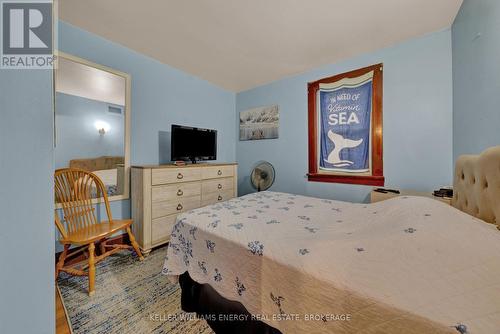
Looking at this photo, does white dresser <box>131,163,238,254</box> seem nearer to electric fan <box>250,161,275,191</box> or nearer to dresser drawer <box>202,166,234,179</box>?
dresser drawer <box>202,166,234,179</box>

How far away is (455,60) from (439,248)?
2.31 meters

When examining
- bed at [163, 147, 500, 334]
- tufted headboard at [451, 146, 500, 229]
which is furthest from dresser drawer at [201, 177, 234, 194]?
tufted headboard at [451, 146, 500, 229]

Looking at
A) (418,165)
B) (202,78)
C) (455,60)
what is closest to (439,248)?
(418,165)

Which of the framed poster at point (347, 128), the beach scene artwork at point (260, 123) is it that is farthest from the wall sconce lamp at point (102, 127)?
the framed poster at point (347, 128)

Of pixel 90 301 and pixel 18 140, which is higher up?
pixel 18 140

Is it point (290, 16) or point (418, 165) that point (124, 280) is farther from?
point (418, 165)

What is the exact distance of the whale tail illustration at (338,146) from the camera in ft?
8.89

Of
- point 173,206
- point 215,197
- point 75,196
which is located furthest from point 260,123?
point 75,196

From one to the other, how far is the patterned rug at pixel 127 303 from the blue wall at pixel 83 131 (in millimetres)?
1246

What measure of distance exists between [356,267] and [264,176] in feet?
7.86

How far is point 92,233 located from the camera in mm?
1719

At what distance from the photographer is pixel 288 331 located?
0.84 m

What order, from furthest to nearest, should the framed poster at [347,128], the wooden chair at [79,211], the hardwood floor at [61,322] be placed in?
the framed poster at [347,128] → the wooden chair at [79,211] → the hardwood floor at [61,322]

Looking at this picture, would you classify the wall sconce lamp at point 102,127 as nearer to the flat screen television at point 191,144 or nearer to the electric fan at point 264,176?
the flat screen television at point 191,144
